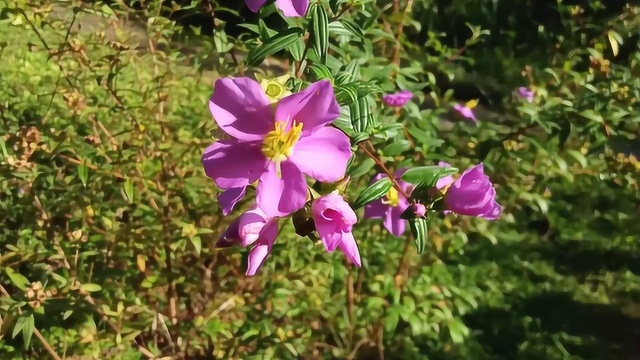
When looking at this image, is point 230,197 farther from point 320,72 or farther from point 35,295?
point 35,295

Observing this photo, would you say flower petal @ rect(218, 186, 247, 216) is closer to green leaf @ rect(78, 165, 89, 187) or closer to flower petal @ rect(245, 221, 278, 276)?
flower petal @ rect(245, 221, 278, 276)

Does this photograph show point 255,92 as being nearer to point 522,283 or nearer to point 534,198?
point 534,198

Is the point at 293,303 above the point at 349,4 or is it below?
below

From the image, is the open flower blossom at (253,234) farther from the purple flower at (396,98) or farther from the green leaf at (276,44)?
the purple flower at (396,98)

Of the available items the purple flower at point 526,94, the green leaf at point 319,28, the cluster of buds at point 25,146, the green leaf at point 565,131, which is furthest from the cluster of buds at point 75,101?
the purple flower at point 526,94

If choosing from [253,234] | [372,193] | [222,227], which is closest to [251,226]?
[253,234]

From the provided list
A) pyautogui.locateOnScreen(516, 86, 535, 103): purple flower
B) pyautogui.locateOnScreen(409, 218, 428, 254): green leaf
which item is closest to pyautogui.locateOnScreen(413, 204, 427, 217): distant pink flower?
pyautogui.locateOnScreen(409, 218, 428, 254): green leaf

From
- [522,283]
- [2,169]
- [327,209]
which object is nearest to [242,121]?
[327,209]
